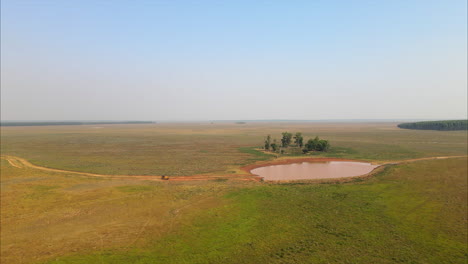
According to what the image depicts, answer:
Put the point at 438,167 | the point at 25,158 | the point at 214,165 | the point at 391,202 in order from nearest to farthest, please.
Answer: the point at 391,202
the point at 438,167
the point at 214,165
the point at 25,158

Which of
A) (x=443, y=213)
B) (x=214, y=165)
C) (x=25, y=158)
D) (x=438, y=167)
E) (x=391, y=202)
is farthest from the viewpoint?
(x=25, y=158)

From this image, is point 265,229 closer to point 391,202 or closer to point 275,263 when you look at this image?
point 275,263

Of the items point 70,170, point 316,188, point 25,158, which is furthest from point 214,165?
point 25,158

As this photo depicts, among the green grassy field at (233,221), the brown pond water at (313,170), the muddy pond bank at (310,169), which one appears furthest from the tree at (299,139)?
the green grassy field at (233,221)

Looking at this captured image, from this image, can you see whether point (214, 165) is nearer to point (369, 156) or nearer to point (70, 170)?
point (70, 170)

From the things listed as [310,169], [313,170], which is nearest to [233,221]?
[313,170]

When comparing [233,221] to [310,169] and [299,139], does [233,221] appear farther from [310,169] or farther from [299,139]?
[299,139]

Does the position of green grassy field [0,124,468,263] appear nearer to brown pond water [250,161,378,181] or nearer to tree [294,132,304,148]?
brown pond water [250,161,378,181]

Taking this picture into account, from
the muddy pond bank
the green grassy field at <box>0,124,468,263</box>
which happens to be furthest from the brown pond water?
the green grassy field at <box>0,124,468,263</box>

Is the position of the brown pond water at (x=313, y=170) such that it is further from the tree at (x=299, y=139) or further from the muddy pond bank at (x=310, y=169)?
the tree at (x=299, y=139)

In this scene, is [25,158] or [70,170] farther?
[25,158]
